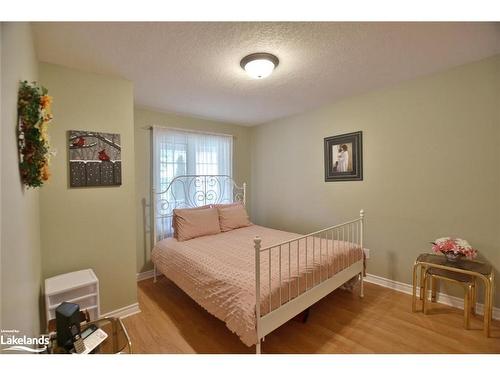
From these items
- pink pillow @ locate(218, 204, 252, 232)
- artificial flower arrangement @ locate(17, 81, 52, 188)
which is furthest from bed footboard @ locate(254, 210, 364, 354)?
artificial flower arrangement @ locate(17, 81, 52, 188)

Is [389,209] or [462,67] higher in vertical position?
[462,67]

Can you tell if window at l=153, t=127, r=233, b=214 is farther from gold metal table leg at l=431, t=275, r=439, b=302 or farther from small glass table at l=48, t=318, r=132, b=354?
gold metal table leg at l=431, t=275, r=439, b=302

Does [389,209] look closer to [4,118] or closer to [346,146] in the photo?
[346,146]

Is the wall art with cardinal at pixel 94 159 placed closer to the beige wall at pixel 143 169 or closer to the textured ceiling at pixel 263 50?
the textured ceiling at pixel 263 50

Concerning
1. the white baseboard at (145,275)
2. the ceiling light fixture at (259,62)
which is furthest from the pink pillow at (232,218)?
the ceiling light fixture at (259,62)

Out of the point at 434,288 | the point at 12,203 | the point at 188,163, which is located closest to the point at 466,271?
the point at 434,288

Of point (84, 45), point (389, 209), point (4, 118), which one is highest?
point (84, 45)

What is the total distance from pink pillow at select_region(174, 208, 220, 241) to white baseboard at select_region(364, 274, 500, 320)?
208 centimetres

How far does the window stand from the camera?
127 inches

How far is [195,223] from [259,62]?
1.97 meters

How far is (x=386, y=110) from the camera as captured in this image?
2.59 m

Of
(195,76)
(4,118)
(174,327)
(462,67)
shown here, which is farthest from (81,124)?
(462,67)
